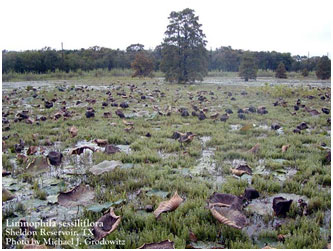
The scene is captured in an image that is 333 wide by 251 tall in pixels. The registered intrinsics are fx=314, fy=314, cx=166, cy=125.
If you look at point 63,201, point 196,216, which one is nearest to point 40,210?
point 63,201

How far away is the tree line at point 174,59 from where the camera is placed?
1780cm

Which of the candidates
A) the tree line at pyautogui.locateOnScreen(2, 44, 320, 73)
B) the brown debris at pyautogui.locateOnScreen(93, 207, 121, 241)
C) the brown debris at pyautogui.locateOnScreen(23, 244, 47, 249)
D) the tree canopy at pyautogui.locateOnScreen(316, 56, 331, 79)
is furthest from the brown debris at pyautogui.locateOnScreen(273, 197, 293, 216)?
the tree canopy at pyautogui.locateOnScreen(316, 56, 331, 79)

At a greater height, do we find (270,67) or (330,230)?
(270,67)

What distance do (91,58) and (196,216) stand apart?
30044 mm

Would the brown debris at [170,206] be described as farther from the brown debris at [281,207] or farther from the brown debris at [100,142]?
the brown debris at [100,142]

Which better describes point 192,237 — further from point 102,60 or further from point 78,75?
point 102,60

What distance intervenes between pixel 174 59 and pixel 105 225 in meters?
16.7

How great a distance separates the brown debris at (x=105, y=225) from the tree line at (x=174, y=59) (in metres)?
4.97

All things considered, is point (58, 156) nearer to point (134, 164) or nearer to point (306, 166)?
point (134, 164)

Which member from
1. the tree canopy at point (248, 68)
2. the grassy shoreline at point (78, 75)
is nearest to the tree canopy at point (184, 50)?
the tree canopy at point (248, 68)

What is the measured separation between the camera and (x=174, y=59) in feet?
58.5

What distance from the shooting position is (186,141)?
367cm

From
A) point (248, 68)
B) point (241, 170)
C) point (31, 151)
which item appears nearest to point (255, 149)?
point (241, 170)

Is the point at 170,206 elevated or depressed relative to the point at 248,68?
depressed
